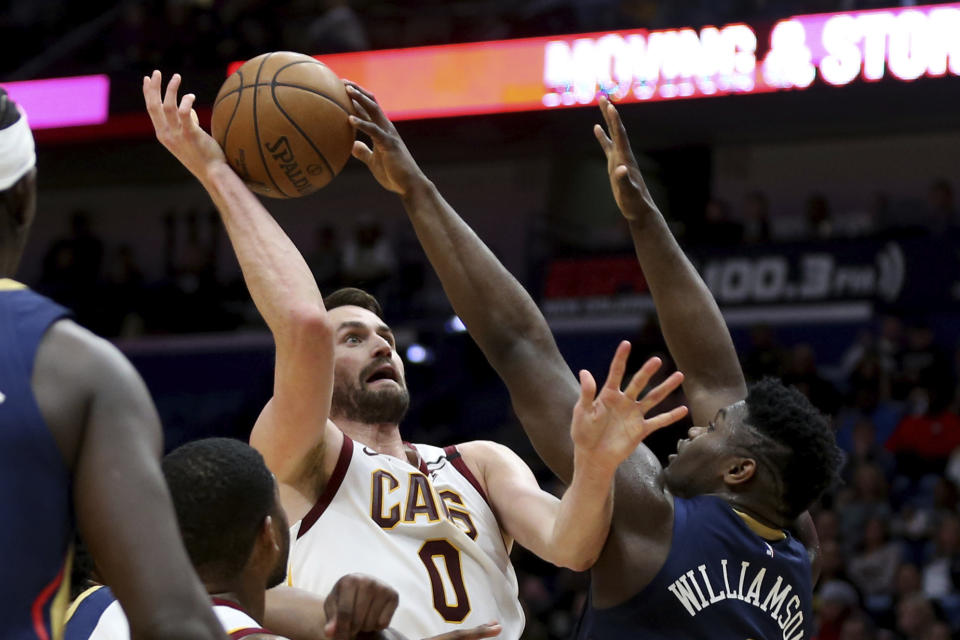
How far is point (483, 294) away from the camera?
3.60 meters

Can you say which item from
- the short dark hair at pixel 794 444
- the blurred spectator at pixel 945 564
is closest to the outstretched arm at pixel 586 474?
the short dark hair at pixel 794 444

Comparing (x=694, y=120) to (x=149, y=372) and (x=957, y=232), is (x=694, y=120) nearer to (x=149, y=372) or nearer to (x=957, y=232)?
(x=957, y=232)

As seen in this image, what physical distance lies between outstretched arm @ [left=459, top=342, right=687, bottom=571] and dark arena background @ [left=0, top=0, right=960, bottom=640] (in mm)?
5679

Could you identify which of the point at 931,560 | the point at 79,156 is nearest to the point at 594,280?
the point at 931,560

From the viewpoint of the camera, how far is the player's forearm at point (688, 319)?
395cm

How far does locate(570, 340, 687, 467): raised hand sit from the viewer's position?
2.78 m

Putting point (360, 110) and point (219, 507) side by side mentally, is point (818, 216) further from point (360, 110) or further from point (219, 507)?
point (219, 507)

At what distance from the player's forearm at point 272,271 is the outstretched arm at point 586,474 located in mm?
651

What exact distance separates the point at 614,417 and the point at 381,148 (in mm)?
1152

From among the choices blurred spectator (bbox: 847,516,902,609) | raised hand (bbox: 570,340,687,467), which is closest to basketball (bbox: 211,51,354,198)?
raised hand (bbox: 570,340,687,467)

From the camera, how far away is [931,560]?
9664 millimetres

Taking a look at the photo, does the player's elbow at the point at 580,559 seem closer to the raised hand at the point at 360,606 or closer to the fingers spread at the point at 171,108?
the raised hand at the point at 360,606

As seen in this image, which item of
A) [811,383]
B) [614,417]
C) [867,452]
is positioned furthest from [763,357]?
[614,417]

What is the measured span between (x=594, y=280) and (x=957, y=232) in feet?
11.3
